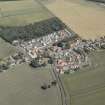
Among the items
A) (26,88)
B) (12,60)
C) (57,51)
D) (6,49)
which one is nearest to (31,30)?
(6,49)

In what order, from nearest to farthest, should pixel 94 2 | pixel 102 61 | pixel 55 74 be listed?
pixel 55 74 < pixel 102 61 < pixel 94 2

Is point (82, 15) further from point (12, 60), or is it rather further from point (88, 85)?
point (88, 85)

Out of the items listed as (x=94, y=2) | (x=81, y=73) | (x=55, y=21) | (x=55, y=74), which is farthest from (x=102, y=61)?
(x=94, y=2)

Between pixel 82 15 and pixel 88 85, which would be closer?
pixel 88 85

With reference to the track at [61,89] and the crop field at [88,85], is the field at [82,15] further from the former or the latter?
the track at [61,89]

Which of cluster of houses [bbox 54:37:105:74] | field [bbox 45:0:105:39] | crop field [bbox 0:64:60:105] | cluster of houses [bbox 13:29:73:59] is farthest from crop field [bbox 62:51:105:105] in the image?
field [bbox 45:0:105:39]

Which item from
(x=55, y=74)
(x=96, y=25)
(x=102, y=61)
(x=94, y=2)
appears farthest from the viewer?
(x=94, y=2)

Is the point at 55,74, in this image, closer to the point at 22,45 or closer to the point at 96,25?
the point at 22,45

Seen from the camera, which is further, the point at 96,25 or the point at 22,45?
the point at 96,25
